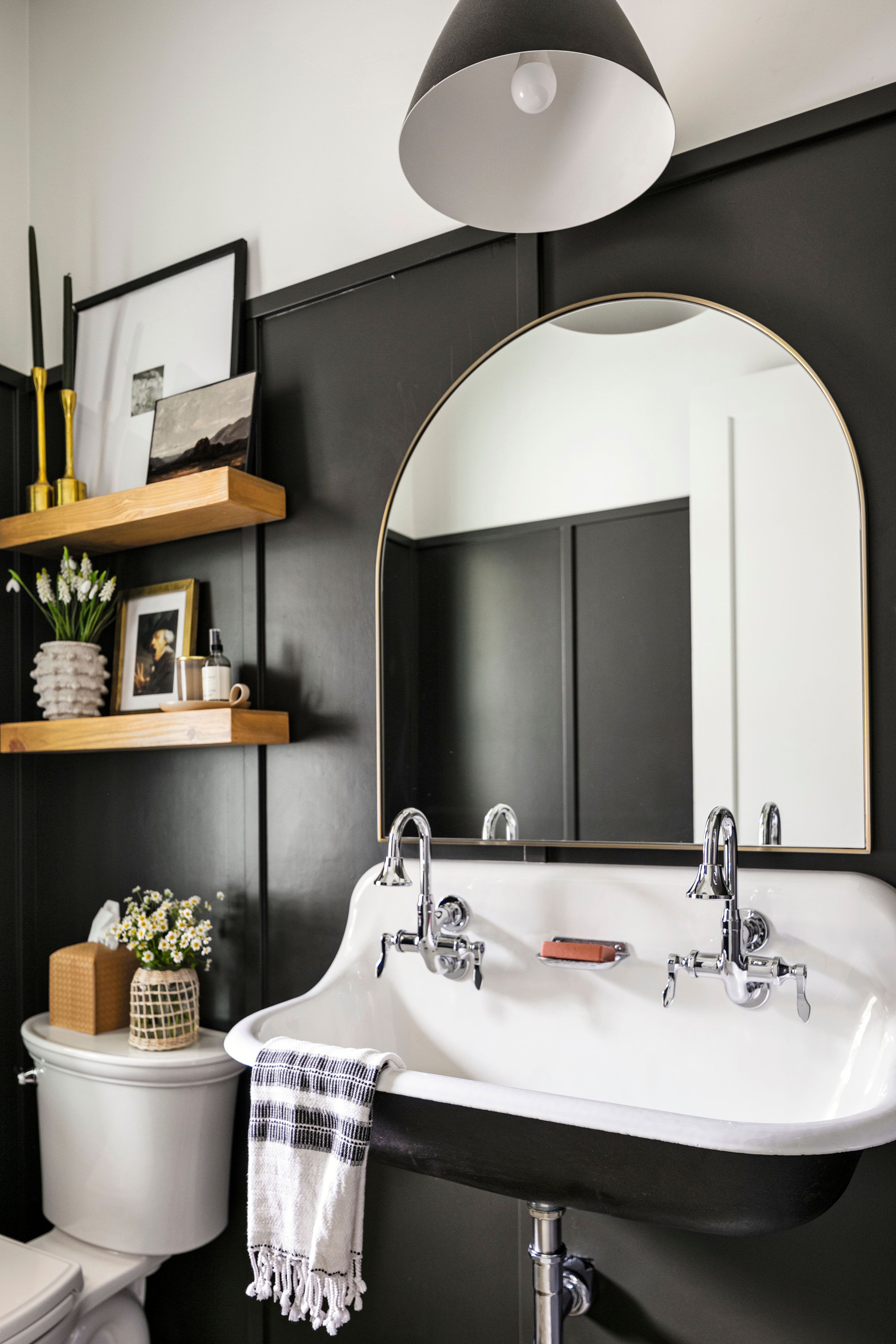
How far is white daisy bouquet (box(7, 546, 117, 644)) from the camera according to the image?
1896mm

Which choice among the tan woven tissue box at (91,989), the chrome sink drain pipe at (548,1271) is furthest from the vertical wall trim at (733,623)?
the tan woven tissue box at (91,989)

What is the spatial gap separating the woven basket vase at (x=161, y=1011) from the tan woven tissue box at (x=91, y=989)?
0.38 ft

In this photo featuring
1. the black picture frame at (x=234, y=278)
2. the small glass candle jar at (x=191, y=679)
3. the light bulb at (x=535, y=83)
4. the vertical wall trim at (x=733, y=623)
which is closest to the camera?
the light bulb at (x=535, y=83)

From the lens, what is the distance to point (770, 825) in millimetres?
1264

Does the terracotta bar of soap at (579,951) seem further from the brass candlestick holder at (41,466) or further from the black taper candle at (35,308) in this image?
the black taper candle at (35,308)

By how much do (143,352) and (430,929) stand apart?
53.1 inches

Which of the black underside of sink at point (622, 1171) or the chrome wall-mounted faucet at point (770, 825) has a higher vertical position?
the chrome wall-mounted faucet at point (770, 825)

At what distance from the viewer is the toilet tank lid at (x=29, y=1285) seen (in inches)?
53.8

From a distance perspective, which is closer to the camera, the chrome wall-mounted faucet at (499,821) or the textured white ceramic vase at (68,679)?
the chrome wall-mounted faucet at (499,821)

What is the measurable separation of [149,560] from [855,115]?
57.3 inches

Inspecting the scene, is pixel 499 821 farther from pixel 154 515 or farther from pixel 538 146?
pixel 538 146

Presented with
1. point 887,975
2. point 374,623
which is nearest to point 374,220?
point 374,623

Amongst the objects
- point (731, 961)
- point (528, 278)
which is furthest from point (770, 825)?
point (528, 278)

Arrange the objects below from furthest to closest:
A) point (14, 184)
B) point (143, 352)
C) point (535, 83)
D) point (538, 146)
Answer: point (14, 184), point (143, 352), point (538, 146), point (535, 83)
